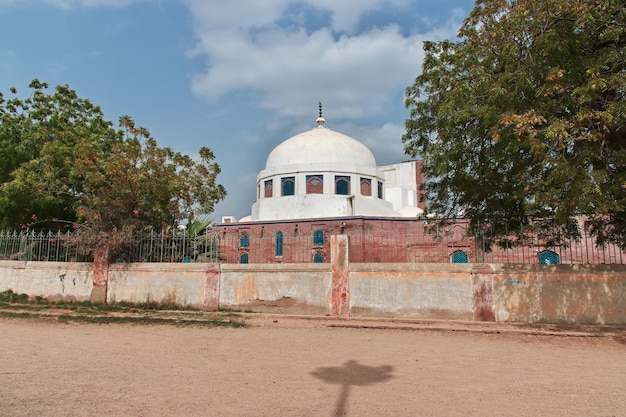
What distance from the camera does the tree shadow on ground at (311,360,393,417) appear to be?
5.83 metres

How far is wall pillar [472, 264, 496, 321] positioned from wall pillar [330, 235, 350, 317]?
3.02 metres

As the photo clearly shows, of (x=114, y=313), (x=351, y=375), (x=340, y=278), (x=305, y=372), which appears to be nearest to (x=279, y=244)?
(x=114, y=313)

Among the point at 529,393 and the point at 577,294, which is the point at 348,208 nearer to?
the point at 577,294

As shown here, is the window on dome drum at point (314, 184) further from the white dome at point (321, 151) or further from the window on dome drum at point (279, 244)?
the window on dome drum at point (279, 244)

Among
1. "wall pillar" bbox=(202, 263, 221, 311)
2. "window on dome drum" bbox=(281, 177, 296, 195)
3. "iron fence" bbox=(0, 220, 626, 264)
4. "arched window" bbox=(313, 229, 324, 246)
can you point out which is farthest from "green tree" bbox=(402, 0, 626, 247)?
"window on dome drum" bbox=(281, 177, 296, 195)

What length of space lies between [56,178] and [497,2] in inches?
592

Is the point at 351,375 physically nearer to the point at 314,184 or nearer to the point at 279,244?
the point at 279,244

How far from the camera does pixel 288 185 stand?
32094 mm

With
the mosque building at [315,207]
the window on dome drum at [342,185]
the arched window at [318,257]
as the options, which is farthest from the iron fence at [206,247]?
the window on dome drum at [342,185]

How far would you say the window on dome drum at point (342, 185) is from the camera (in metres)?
31.4

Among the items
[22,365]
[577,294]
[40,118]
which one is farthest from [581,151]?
[40,118]

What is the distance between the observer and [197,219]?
666 inches

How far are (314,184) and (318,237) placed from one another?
3.92 metres

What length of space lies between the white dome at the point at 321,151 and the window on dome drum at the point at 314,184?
975 mm
